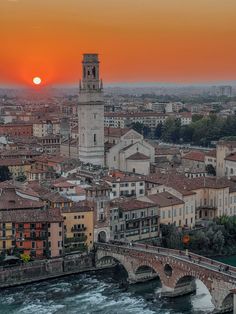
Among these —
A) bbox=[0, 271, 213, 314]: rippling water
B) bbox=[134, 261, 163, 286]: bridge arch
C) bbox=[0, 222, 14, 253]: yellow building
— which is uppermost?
bbox=[0, 222, 14, 253]: yellow building

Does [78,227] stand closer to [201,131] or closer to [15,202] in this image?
[15,202]

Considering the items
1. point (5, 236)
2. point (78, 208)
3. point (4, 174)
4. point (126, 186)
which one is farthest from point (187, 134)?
point (5, 236)

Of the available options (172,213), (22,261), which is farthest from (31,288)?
(172,213)

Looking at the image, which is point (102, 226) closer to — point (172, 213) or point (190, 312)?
point (172, 213)

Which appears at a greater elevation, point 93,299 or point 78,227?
point 78,227

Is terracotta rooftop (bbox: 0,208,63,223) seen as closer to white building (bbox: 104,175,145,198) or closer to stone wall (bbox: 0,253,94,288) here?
stone wall (bbox: 0,253,94,288)

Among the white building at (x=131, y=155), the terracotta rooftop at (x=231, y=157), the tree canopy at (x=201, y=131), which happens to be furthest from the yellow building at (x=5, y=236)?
the tree canopy at (x=201, y=131)

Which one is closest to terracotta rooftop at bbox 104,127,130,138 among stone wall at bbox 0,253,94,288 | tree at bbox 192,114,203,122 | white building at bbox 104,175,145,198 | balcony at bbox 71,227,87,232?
white building at bbox 104,175,145,198

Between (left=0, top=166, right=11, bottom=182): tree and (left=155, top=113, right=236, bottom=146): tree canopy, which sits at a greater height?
(left=155, top=113, right=236, bottom=146): tree canopy
